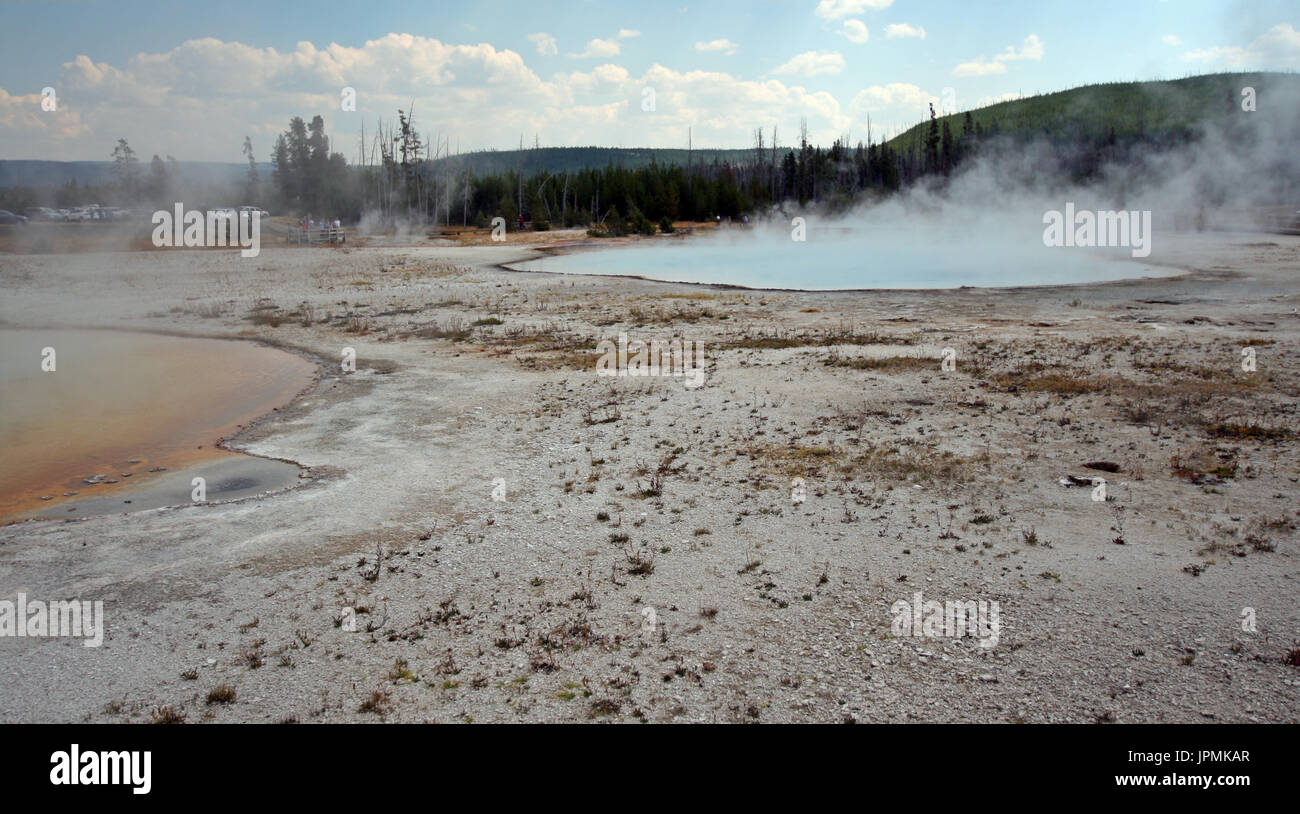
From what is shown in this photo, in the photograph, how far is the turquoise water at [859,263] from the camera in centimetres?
3309

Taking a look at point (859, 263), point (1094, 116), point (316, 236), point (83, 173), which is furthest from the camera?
point (83, 173)

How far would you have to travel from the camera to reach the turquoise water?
3309 cm

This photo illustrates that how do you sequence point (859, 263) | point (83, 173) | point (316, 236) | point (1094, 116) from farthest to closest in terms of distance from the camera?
point (83, 173) < point (1094, 116) < point (316, 236) < point (859, 263)

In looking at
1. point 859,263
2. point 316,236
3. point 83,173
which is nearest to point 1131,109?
point 859,263

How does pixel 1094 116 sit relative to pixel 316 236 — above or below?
above

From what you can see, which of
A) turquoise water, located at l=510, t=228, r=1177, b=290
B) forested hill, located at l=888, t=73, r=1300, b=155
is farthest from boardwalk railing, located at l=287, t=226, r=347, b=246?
forested hill, located at l=888, t=73, r=1300, b=155

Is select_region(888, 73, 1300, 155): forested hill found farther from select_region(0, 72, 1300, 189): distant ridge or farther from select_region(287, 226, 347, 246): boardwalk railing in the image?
select_region(287, 226, 347, 246): boardwalk railing

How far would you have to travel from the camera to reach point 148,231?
56.0 meters

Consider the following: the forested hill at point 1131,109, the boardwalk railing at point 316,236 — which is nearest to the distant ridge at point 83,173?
the boardwalk railing at point 316,236

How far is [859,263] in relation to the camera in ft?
134

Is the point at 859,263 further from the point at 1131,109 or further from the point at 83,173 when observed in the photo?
the point at 83,173

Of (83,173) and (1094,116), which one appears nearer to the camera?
(1094,116)

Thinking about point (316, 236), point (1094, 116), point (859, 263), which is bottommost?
point (859, 263)
